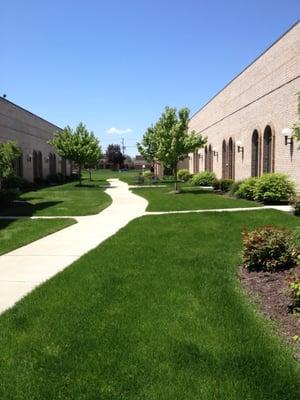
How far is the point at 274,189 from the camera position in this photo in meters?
17.8

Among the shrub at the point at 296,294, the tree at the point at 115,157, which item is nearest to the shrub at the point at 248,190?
the shrub at the point at 296,294

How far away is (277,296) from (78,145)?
105ft

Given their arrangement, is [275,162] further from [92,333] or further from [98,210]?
[92,333]

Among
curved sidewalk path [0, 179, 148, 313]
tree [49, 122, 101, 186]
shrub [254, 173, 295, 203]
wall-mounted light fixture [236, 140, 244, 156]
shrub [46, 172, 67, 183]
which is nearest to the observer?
curved sidewalk path [0, 179, 148, 313]

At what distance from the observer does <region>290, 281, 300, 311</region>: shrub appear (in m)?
5.04

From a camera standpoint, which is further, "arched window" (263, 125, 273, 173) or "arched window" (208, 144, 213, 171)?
"arched window" (208, 144, 213, 171)

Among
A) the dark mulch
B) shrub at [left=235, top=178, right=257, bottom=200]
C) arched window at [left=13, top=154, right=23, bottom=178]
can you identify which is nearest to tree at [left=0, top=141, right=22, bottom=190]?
shrub at [left=235, top=178, right=257, bottom=200]

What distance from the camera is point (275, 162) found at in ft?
66.9

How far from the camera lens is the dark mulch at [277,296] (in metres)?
4.83

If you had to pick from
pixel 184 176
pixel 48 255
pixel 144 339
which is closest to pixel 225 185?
pixel 48 255

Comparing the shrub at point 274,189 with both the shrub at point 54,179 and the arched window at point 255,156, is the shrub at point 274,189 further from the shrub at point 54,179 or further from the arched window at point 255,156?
the shrub at point 54,179

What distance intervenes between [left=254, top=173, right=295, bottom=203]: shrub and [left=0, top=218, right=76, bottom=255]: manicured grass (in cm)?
765

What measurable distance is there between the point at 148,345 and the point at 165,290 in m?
1.82

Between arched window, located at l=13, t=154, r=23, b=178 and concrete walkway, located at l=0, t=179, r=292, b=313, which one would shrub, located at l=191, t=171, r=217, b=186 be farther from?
concrete walkway, located at l=0, t=179, r=292, b=313
